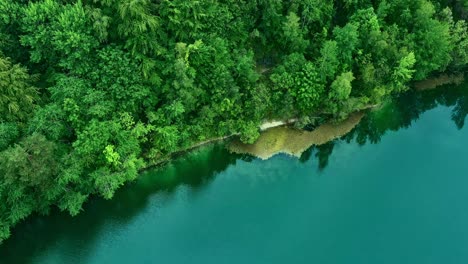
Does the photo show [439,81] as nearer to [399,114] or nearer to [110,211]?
[399,114]

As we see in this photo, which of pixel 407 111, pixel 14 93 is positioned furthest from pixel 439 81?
pixel 14 93

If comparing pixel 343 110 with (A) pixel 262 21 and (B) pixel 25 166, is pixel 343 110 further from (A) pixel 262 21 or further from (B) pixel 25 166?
(B) pixel 25 166

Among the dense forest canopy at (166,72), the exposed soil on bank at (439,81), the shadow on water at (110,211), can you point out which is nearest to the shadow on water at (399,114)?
the exposed soil on bank at (439,81)

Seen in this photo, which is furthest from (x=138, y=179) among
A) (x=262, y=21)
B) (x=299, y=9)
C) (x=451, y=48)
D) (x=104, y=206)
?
(x=451, y=48)

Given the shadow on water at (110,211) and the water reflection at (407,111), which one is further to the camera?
the water reflection at (407,111)

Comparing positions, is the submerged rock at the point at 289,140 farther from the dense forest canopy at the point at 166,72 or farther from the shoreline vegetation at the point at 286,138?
the dense forest canopy at the point at 166,72
